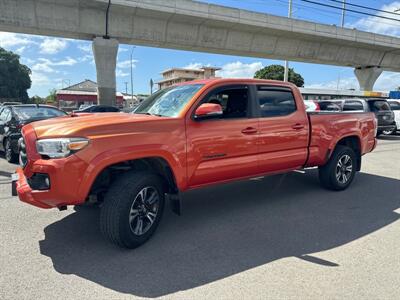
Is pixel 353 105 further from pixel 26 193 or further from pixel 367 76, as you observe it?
pixel 367 76

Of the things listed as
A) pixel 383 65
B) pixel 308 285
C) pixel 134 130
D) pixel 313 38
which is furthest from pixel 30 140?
pixel 383 65

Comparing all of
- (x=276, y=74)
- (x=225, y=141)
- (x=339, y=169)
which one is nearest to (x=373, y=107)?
(x=339, y=169)

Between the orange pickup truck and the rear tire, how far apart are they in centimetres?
33

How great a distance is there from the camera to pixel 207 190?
5.95 meters

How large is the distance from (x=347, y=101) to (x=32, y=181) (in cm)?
1443

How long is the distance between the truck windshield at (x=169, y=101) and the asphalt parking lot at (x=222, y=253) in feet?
5.04

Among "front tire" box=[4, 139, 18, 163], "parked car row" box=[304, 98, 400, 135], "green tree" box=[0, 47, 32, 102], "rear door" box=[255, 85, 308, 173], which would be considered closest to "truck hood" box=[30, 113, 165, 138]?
"rear door" box=[255, 85, 308, 173]

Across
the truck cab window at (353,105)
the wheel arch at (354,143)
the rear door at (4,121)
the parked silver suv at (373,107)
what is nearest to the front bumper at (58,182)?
the wheel arch at (354,143)

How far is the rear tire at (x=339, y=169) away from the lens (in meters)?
5.75

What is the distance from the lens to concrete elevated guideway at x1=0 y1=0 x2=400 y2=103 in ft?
58.9

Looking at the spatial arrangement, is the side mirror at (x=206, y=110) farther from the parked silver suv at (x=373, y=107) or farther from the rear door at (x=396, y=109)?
the rear door at (x=396, y=109)

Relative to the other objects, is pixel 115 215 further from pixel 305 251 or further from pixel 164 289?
pixel 305 251

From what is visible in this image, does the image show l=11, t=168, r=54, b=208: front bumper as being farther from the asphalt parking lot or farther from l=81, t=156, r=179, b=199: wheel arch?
the asphalt parking lot

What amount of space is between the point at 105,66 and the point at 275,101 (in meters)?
17.9
